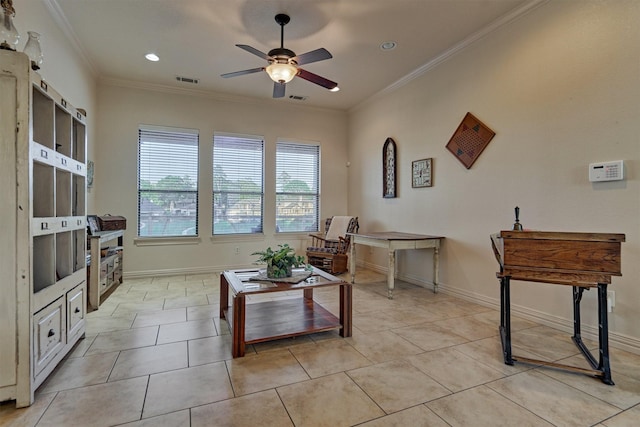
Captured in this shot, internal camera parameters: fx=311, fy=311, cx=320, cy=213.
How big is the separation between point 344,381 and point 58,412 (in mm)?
1569

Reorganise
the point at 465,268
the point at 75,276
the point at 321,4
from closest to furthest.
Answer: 1. the point at 75,276
2. the point at 321,4
3. the point at 465,268

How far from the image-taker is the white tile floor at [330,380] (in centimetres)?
162

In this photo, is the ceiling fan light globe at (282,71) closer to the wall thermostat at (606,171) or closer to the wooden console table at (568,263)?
the wooden console table at (568,263)

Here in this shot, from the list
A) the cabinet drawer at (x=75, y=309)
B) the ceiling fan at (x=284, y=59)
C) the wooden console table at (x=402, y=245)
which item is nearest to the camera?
the cabinet drawer at (x=75, y=309)

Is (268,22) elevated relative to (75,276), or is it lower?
elevated

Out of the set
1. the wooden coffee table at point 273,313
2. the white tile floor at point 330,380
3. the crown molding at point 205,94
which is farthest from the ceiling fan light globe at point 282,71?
the crown molding at point 205,94

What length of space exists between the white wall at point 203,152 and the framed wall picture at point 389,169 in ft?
4.25

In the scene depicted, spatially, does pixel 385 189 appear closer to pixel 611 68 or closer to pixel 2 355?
pixel 611 68

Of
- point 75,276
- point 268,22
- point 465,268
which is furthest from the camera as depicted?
point 465,268

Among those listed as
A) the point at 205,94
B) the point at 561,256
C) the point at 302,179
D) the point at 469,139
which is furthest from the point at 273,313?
the point at 205,94

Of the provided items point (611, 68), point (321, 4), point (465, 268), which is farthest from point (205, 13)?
point (465, 268)

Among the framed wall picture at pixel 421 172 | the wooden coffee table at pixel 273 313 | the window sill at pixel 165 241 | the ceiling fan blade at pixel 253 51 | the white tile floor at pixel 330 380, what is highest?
the ceiling fan blade at pixel 253 51

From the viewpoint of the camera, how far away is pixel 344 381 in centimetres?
196

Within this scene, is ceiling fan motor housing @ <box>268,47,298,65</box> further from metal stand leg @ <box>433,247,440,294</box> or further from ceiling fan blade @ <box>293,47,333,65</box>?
metal stand leg @ <box>433,247,440,294</box>
